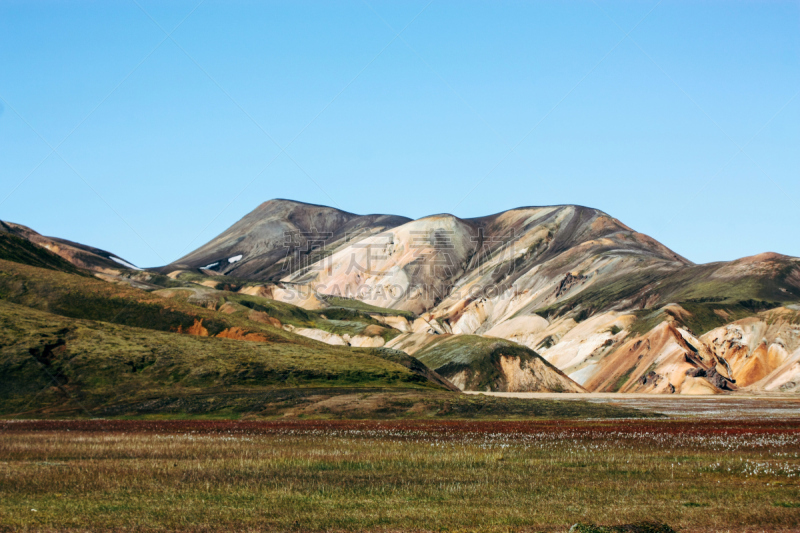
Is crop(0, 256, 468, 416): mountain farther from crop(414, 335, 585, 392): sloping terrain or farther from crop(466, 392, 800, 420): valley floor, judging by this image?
crop(466, 392, 800, 420): valley floor

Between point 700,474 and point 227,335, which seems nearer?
point 700,474

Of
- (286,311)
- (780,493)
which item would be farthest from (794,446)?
(286,311)

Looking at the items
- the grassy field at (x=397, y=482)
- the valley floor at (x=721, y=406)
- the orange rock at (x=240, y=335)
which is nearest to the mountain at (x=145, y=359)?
the orange rock at (x=240, y=335)

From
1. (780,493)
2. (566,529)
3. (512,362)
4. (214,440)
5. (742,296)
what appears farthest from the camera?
(742,296)

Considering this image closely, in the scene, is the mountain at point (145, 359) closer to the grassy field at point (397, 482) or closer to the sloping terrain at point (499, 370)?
the sloping terrain at point (499, 370)

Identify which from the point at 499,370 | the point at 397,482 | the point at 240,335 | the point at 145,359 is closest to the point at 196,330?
the point at 240,335

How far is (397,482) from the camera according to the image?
930 inches

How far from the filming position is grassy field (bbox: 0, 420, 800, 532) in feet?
56.4

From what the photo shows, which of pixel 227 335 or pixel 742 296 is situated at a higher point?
pixel 742 296

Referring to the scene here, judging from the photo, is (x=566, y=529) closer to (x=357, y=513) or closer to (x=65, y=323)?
(x=357, y=513)

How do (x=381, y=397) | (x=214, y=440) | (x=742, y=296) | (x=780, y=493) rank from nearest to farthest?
(x=780, y=493)
(x=214, y=440)
(x=381, y=397)
(x=742, y=296)

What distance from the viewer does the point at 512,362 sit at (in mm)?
139000

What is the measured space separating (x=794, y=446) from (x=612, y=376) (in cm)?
11617

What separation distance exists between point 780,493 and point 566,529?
346 inches
